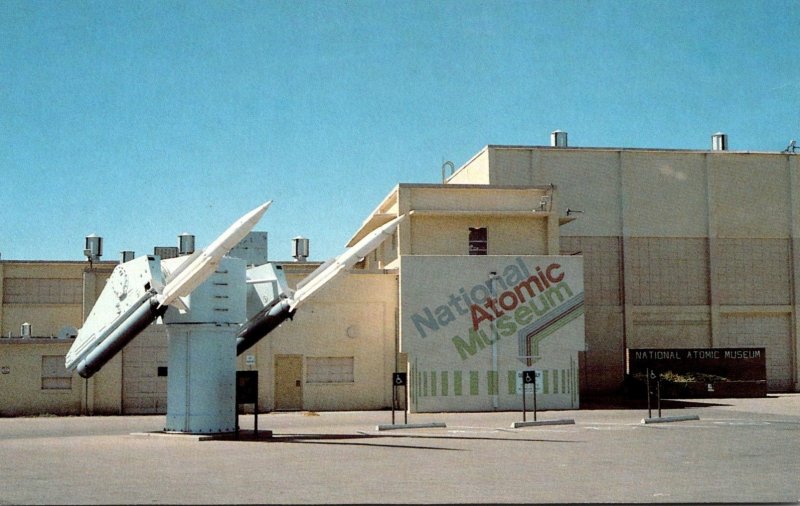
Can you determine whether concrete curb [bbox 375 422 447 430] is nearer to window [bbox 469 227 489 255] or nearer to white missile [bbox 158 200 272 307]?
white missile [bbox 158 200 272 307]

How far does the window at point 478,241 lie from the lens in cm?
3906

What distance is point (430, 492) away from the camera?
13703 millimetres

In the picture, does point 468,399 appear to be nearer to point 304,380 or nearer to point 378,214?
point 304,380

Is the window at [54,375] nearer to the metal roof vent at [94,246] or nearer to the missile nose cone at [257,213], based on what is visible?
the metal roof vent at [94,246]

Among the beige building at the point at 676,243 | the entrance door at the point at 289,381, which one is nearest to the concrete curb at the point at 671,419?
the entrance door at the point at 289,381

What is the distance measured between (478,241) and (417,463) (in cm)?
2182

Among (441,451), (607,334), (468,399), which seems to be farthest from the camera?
(607,334)

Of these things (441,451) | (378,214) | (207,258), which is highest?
(378,214)

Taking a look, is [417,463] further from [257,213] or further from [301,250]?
[301,250]

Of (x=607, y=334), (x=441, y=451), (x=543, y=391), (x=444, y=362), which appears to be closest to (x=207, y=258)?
(x=441, y=451)

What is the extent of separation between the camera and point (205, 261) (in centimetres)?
2330

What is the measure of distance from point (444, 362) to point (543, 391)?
368 centimetres

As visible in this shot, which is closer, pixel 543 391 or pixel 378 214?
pixel 543 391

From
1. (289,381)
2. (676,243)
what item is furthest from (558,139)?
(289,381)
